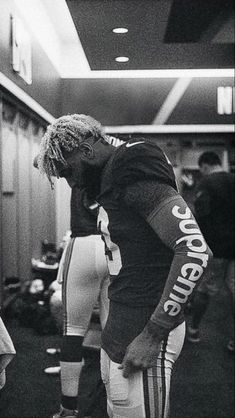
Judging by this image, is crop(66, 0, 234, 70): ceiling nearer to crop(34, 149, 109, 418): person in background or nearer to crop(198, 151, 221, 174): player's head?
crop(198, 151, 221, 174): player's head

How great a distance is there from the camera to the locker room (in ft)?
10.6

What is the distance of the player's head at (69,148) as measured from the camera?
1529 millimetres

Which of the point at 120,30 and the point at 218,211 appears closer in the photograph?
the point at 120,30

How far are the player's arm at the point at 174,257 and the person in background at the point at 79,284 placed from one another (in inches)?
48.5

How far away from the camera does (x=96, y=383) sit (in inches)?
133

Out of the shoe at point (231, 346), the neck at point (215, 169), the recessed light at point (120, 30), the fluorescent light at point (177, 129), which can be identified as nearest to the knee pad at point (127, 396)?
the recessed light at point (120, 30)

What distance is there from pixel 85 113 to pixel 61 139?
3621mm

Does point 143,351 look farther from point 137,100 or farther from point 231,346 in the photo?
point 137,100

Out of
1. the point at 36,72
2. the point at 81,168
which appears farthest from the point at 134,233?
the point at 36,72

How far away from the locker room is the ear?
0.57ft

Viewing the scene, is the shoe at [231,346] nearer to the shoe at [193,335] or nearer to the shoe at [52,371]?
the shoe at [193,335]

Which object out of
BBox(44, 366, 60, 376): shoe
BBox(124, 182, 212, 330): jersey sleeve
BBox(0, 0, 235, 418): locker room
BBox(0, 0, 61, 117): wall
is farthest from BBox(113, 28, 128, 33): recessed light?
BBox(124, 182, 212, 330): jersey sleeve

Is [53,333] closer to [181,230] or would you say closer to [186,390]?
[186,390]

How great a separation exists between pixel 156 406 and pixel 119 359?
0.51ft
